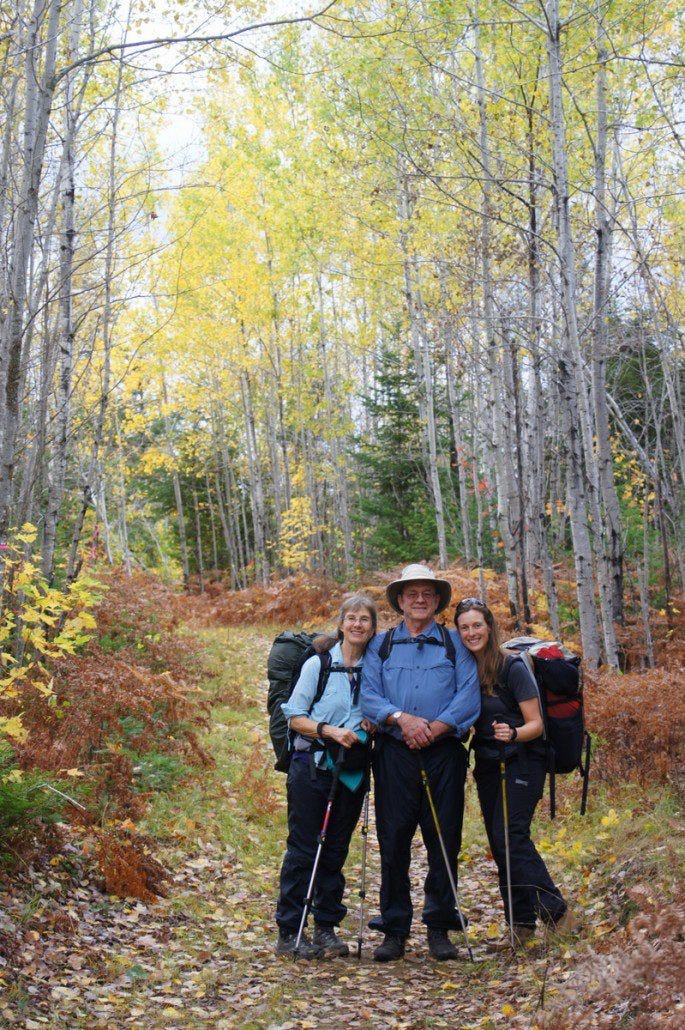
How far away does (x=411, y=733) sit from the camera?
173 inches

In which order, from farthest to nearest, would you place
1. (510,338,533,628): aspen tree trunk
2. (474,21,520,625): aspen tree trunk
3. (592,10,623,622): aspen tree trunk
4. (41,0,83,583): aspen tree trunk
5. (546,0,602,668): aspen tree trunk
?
(474,21,520,625): aspen tree trunk → (510,338,533,628): aspen tree trunk → (592,10,623,622): aspen tree trunk → (546,0,602,668): aspen tree trunk → (41,0,83,583): aspen tree trunk

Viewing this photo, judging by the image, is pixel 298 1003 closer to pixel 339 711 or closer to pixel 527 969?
pixel 527 969

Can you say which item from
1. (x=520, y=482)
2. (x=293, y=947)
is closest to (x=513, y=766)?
(x=293, y=947)

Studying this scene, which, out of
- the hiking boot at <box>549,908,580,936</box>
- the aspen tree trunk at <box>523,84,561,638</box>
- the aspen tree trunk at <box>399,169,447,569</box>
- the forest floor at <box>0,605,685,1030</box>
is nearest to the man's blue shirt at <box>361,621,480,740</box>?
the hiking boot at <box>549,908,580,936</box>

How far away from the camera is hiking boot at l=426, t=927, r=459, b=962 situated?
4.41 meters

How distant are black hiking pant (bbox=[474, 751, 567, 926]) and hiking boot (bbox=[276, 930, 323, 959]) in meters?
1.03

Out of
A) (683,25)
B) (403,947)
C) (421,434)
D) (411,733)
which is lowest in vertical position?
(403,947)

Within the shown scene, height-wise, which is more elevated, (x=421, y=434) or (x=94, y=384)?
(x=94, y=384)

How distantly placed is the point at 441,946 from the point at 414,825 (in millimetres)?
618

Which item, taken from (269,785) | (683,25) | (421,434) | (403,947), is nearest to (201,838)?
(269,785)

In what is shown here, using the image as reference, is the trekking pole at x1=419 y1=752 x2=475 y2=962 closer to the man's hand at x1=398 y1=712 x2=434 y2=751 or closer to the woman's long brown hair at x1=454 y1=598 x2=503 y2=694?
the man's hand at x1=398 y1=712 x2=434 y2=751

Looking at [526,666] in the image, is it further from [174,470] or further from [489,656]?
[174,470]

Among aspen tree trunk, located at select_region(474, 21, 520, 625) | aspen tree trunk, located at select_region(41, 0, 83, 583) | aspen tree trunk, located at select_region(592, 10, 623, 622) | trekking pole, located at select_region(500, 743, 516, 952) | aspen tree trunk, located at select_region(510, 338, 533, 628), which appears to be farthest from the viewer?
aspen tree trunk, located at select_region(474, 21, 520, 625)

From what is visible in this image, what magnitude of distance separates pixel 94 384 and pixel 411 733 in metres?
15.0
